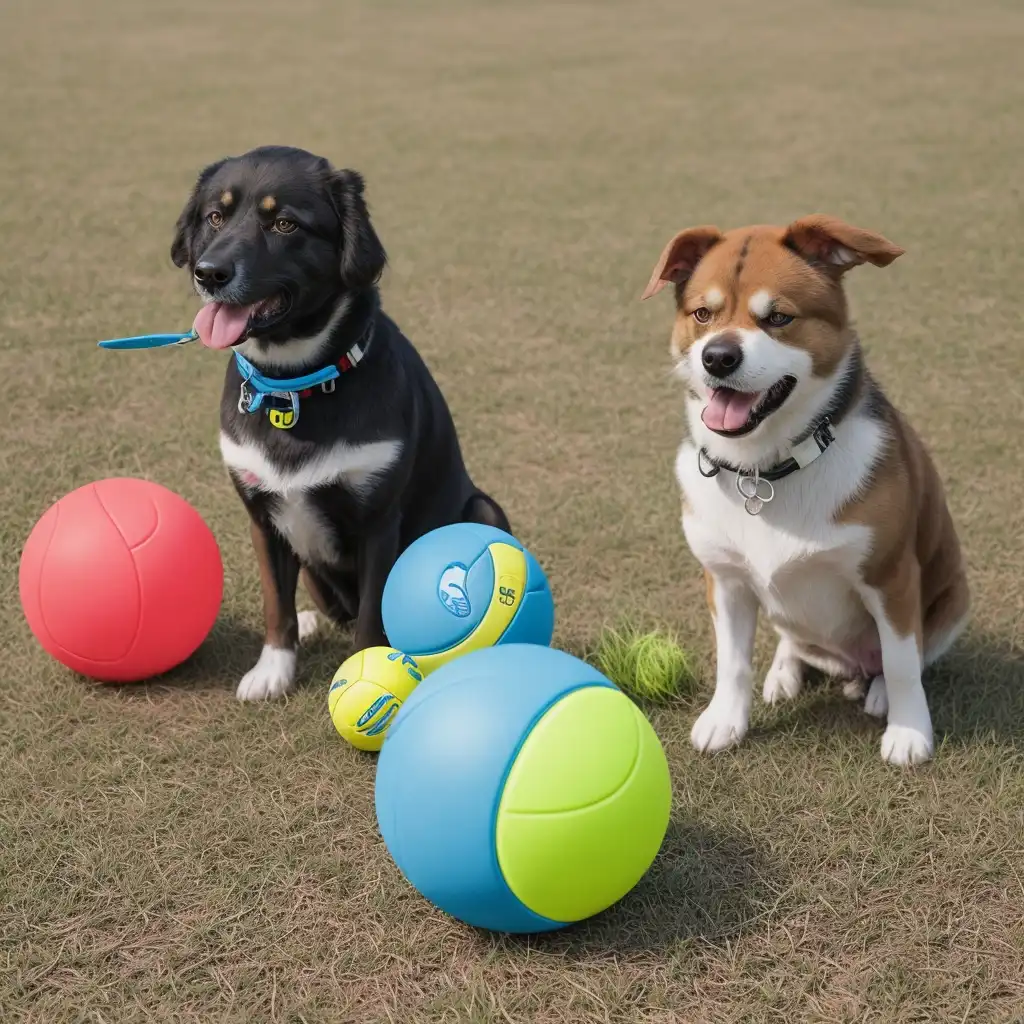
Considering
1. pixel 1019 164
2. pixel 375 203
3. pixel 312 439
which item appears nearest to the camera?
pixel 312 439

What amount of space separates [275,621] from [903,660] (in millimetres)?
2015

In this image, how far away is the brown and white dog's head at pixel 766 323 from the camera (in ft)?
10.5

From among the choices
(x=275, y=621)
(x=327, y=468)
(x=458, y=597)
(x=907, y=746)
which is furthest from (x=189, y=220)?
(x=907, y=746)

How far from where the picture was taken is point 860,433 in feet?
11.3

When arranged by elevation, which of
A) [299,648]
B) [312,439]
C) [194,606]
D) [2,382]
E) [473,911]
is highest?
[312,439]

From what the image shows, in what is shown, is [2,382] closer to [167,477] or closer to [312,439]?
[167,477]

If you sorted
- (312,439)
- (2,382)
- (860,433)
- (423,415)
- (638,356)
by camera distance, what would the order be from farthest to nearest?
(638,356)
(2,382)
(423,415)
(312,439)
(860,433)

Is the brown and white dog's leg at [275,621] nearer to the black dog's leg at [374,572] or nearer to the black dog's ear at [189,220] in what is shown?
the black dog's leg at [374,572]

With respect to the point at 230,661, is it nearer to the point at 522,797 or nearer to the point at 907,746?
the point at 522,797

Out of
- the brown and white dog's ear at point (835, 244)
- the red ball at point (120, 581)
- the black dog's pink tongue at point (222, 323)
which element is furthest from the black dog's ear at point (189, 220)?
the brown and white dog's ear at point (835, 244)

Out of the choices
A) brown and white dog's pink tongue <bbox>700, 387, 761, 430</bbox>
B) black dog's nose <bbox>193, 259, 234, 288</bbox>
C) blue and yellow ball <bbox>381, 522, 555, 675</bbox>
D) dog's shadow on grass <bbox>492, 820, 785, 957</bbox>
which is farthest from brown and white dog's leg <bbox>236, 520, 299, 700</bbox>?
brown and white dog's pink tongue <bbox>700, 387, 761, 430</bbox>

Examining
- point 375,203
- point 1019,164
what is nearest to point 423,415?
point 375,203

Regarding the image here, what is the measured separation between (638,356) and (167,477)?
292cm

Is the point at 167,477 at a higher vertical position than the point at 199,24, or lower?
higher
